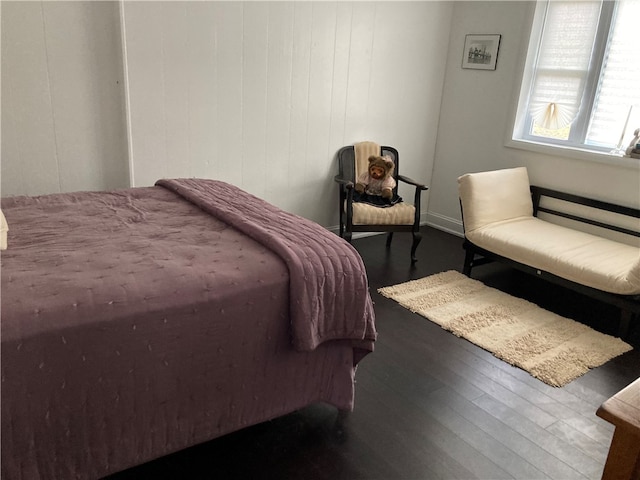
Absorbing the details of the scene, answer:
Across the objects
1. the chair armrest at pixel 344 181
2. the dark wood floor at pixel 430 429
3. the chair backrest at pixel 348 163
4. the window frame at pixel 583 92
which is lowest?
the dark wood floor at pixel 430 429

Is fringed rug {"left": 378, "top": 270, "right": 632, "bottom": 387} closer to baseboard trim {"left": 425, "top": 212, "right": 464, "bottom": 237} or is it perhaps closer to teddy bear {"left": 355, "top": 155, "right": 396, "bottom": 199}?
teddy bear {"left": 355, "top": 155, "right": 396, "bottom": 199}

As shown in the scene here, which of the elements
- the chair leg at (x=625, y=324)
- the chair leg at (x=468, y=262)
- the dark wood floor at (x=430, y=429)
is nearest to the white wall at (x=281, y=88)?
the chair leg at (x=468, y=262)

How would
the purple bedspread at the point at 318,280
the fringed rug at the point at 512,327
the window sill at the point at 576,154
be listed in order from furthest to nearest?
the window sill at the point at 576,154 → the fringed rug at the point at 512,327 → the purple bedspread at the point at 318,280

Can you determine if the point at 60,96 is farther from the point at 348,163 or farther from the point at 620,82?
the point at 620,82

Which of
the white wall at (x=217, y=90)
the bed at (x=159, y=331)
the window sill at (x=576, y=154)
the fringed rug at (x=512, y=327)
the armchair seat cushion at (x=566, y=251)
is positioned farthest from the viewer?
the window sill at (x=576, y=154)

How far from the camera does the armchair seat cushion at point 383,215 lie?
376 centimetres

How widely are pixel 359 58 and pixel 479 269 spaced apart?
6.33 ft

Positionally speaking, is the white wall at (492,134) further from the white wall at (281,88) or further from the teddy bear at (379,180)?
the teddy bear at (379,180)

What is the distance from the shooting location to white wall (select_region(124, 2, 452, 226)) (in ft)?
10.4

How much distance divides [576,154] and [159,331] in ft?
11.2

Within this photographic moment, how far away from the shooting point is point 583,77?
3.83m

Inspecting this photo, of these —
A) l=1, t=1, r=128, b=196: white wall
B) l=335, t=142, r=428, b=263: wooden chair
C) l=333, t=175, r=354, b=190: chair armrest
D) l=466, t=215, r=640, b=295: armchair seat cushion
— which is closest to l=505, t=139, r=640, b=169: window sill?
l=466, t=215, r=640, b=295: armchair seat cushion

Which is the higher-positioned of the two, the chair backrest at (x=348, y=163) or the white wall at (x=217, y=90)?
the white wall at (x=217, y=90)

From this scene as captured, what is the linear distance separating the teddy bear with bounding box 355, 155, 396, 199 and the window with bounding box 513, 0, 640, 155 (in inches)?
46.0
